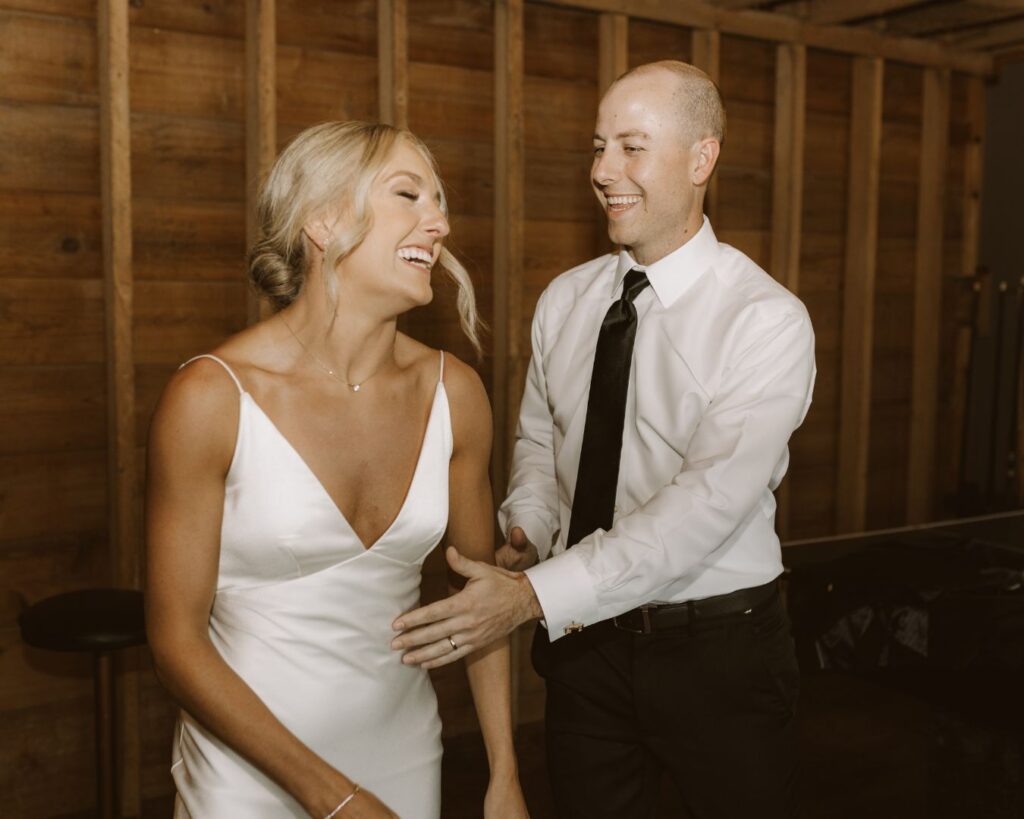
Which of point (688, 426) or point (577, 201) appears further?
point (577, 201)

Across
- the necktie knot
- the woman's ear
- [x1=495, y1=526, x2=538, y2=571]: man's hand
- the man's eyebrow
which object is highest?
the man's eyebrow

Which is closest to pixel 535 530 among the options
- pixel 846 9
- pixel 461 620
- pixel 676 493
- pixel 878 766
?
pixel 676 493

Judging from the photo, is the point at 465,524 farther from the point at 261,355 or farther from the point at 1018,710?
the point at 1018,710

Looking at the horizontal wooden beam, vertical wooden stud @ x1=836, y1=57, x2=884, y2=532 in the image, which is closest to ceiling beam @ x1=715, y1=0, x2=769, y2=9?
the horizontal wooden beam

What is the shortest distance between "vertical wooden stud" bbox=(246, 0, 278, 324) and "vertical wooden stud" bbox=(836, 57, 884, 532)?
100 inches

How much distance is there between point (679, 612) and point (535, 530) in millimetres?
373

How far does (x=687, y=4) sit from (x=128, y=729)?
10.4 feet

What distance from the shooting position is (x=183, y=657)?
1.48 metres

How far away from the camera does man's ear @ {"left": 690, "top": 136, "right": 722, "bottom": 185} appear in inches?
86.6

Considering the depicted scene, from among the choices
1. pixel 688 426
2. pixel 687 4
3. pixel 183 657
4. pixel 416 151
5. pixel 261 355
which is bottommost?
pixel 183 657

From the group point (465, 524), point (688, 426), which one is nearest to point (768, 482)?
point (688, 426)

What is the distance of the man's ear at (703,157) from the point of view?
2199mm

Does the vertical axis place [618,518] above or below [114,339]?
below

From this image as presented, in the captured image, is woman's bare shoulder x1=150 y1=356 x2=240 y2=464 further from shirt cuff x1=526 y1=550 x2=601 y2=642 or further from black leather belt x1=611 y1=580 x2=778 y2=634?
black leather belt x1=611 y1=580 x2=778 y2=634
